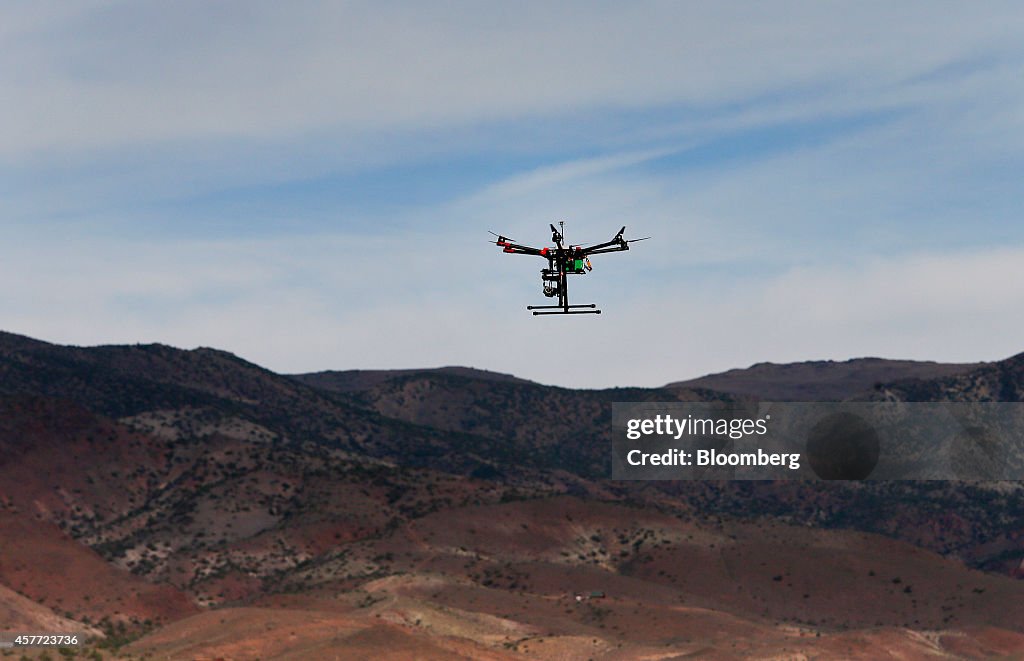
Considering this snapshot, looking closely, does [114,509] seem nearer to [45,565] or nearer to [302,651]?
[45,565]

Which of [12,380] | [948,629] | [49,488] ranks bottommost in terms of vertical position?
[948,629]

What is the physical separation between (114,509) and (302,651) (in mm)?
79528

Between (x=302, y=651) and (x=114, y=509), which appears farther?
(x=114, y=509)

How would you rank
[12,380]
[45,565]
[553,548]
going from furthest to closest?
[12,380]
[553,548]
[45,565]

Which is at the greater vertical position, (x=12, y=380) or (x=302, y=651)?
(x=12, y=380)

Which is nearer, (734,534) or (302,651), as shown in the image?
(302,651)

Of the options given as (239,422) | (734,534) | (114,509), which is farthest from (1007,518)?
(114,509)

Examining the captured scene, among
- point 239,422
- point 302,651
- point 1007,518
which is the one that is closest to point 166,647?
point 302,651

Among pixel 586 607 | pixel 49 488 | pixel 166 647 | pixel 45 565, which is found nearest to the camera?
pixel 166 647

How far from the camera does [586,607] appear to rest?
95.1 meters

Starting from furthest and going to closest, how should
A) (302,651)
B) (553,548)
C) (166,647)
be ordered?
(553,548), (166,647), (302,651)

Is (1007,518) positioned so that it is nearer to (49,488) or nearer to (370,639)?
(49,488)

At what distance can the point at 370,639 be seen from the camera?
66.9 metres

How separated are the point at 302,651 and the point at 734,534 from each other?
70.9m
